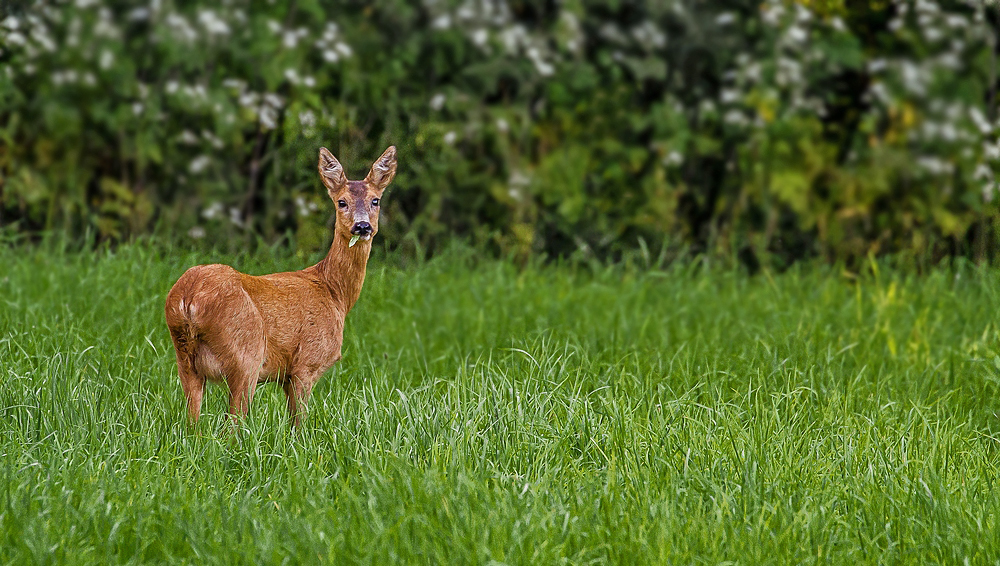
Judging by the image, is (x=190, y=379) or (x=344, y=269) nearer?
(x=190, y=379)

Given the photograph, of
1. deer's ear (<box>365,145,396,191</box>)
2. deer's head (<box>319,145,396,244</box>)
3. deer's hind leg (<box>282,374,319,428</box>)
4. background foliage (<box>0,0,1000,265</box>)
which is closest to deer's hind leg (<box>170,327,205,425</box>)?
deer's hind leg (<box>282,374,319,428</box>)

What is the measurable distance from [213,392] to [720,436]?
1.68 m

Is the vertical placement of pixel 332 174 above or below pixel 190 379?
above

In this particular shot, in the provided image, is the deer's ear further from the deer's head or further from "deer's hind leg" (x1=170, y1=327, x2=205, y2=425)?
"deer's hind leg" (x1=170, y1=327, x2=205, y2=425)

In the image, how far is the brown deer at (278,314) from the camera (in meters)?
3.38

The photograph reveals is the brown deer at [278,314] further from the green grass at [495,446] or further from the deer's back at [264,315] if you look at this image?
the green grass at [495,446]

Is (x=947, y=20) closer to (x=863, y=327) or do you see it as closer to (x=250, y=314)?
(x=863, y=327)

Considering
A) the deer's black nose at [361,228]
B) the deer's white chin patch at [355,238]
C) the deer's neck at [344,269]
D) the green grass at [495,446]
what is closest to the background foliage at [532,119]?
the green grass at [495,446]

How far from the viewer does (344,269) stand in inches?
145

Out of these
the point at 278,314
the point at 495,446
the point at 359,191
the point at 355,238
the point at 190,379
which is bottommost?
the point at 495,446

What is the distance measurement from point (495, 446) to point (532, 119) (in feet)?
12.4

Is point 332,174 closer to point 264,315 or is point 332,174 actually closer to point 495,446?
point 264,315

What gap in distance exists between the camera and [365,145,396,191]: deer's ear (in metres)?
3.42

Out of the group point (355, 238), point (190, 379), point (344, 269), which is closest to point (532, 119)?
point (344, 269)
